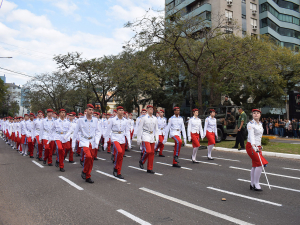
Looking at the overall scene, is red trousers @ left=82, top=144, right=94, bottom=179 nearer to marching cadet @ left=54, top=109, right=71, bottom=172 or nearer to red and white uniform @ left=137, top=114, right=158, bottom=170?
red and white uniform @ left=137, top=114, right=158, bottom=170

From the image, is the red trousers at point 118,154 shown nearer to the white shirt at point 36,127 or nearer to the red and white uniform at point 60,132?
the red and white uniform at point 60,132

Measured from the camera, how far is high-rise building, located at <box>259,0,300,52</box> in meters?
47.0

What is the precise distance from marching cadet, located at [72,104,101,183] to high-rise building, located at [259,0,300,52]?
47111 millimetres

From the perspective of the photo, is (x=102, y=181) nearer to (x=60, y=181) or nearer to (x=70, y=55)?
(x=60, y=181)

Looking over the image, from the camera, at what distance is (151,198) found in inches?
218

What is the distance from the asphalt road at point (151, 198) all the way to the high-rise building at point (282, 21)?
45362 mm

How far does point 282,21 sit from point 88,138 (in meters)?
55.9

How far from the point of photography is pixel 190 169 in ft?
28.8

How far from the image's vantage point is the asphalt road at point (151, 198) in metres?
4.45

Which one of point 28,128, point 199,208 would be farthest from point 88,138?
point 28,128

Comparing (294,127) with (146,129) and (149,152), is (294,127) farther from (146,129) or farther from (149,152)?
(149,152)

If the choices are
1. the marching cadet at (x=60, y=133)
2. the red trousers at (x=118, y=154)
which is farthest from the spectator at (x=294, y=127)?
the marching cadet at (x=60, y=133)

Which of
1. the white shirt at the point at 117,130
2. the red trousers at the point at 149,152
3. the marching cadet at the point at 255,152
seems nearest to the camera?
the marching cadet at the point at 255,152

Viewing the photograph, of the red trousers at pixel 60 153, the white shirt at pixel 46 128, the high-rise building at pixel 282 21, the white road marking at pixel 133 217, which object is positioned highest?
the high-rise building at pixel 282 21
